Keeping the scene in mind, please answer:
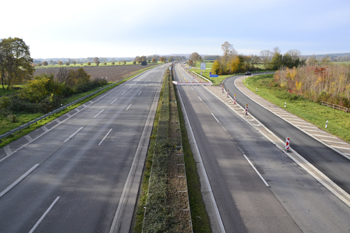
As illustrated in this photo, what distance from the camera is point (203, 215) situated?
8727 millimetres

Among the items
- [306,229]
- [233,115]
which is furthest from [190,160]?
[233,115]

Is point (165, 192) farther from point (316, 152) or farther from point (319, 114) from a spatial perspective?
point (319, 114)

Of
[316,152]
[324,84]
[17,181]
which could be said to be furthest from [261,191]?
[324,84]

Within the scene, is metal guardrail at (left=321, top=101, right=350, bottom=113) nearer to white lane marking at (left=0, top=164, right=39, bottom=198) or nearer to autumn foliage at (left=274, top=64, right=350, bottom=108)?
autumn foliage at (left=274, top=64, right=350, bottom=108)

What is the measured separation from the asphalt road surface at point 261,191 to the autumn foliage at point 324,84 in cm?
2248

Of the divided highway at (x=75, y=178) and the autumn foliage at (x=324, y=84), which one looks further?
the autumn foliage at (x=324, y=84)

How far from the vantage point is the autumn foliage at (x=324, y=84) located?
30.9 meters

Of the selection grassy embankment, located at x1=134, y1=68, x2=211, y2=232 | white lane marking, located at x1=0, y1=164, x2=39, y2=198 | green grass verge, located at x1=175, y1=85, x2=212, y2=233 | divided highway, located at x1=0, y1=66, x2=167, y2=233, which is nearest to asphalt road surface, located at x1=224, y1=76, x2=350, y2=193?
green grass verge, located at x1=175, y1=85, x2=212, y2=233

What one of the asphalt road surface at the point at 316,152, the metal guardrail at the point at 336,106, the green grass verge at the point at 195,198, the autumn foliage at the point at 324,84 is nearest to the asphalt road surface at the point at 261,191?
the green grass verge at the point at 195,198

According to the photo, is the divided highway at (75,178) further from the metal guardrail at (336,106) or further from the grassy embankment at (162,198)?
the metal guardrail at (336,106)

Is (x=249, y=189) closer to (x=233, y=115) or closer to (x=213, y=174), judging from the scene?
(x=213, y=174)

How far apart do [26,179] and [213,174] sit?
1037 centimetres

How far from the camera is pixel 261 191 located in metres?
10.3

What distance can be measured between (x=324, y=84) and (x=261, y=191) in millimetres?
34196
